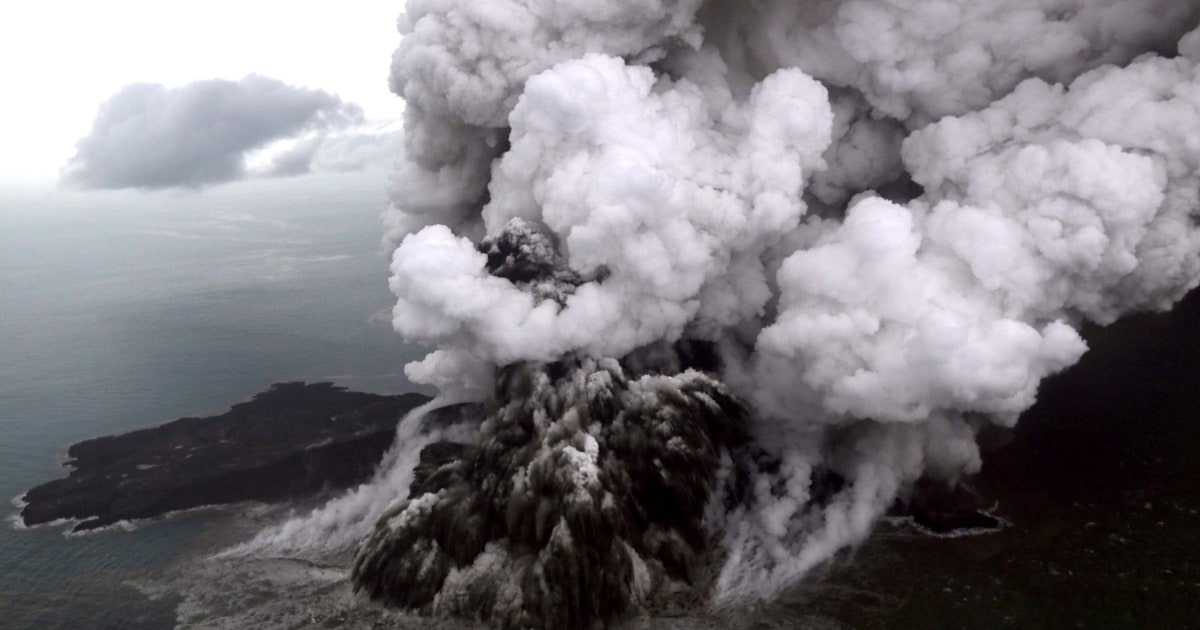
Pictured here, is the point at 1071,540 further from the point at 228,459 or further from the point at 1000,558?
the point at 228,459

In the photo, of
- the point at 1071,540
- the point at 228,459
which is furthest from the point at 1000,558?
the point at 228,459

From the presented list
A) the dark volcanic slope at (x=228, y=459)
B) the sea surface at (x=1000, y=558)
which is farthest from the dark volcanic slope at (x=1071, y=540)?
the dark volcanic slope at (x=228, y=459)

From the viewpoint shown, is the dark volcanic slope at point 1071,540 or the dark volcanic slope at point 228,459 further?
the dark volcanic slope at point 228,459

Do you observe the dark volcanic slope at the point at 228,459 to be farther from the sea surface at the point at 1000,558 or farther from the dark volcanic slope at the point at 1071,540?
the dark volcanic slope at the point at 1071,540

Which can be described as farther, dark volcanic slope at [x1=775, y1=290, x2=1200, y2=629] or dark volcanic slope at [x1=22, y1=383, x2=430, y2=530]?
dark volcanic slope at [x1=22, y1=383, x2=430, y2=530]

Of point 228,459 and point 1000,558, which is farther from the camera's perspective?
point 228,459

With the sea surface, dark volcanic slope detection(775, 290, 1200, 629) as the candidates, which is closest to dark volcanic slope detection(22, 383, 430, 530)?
the sea surface

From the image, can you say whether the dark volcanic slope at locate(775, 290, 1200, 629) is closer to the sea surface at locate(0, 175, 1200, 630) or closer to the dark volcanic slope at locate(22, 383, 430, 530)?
the sea surface at locate(0, 175, 1200, 630)

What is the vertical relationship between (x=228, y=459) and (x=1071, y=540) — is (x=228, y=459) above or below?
below
